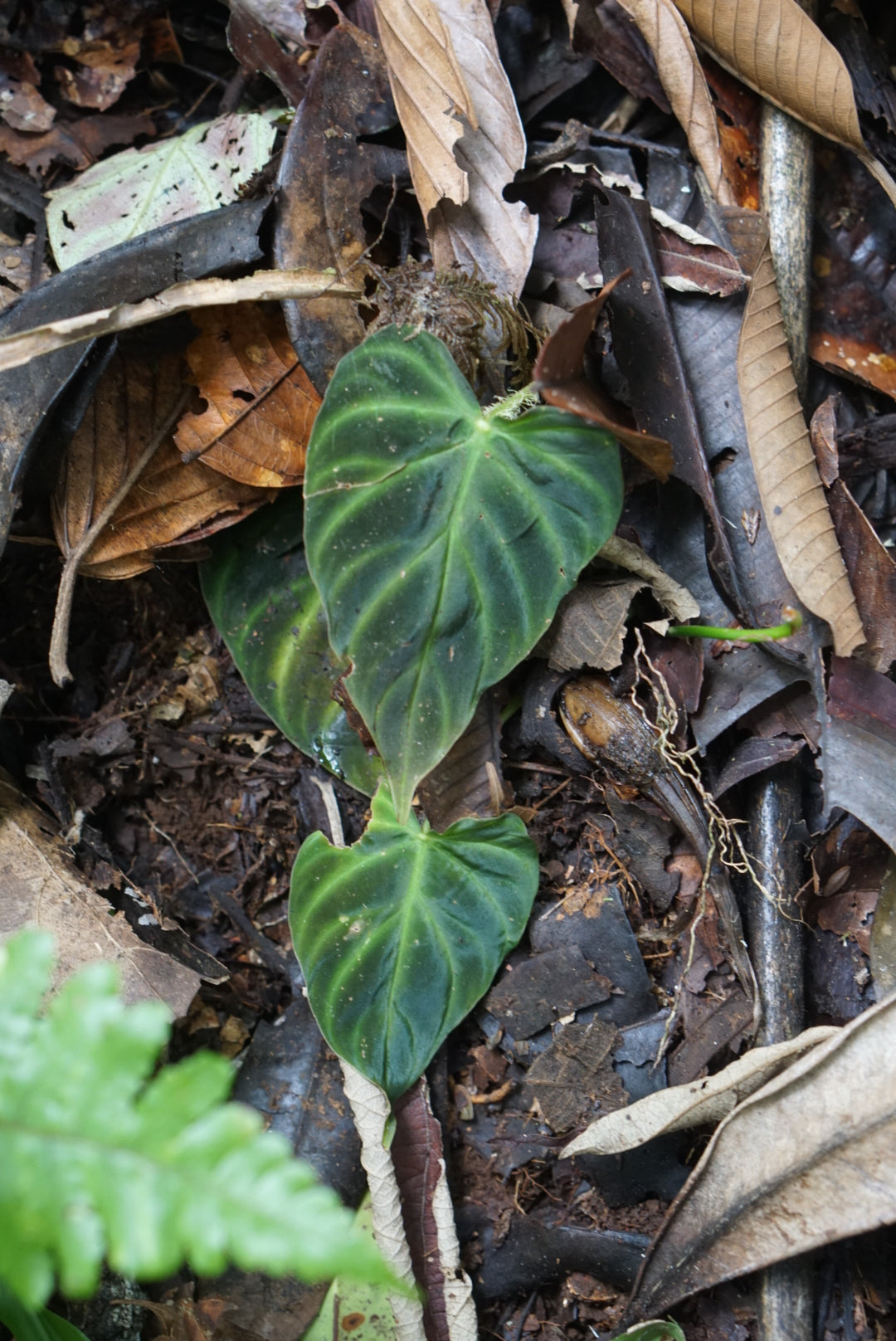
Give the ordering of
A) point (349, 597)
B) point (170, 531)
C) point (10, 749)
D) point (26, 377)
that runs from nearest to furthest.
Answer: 1. point (349, 597)
2. point (26, 377)
3. point (170, 531)
4. point (10, 749)

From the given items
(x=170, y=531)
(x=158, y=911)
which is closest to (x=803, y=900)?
(x=158, y=911)

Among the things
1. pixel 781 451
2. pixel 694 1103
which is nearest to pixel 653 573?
pixel 781 451

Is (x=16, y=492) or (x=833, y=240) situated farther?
(x=833, y=240)

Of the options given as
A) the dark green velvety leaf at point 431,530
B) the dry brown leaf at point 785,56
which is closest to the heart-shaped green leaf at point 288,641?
the dark green velvety leaf at point 431,530

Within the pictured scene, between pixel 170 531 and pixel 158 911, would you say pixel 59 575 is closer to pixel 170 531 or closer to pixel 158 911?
pixel 170 531

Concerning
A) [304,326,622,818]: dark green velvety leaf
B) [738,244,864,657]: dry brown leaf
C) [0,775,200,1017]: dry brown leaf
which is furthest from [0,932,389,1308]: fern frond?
[738,244,864,657]: dry brown leaf

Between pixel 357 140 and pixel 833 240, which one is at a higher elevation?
pixel 357 140

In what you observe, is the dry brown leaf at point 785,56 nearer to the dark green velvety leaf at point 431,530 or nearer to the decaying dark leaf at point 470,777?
the dark green velvety leaf at point 431,530

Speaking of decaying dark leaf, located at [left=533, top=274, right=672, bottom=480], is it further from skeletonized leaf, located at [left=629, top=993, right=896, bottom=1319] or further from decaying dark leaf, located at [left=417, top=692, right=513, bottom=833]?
skeletonized leaf, located at [left=629, top=993, right=896, bottom=1319]

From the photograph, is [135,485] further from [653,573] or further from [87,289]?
[653,573]
